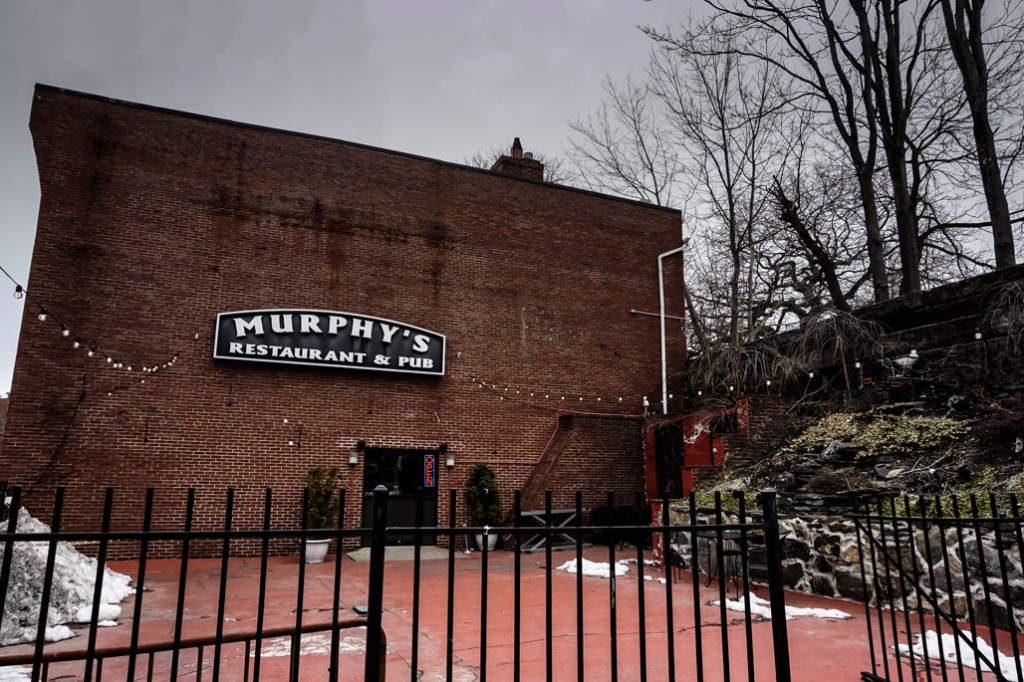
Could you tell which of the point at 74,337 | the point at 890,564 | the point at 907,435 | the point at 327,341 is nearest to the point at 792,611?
the point at 890,564

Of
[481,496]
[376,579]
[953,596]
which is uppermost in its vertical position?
[376,579]

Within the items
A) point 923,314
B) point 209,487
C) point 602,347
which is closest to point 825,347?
point 923,314

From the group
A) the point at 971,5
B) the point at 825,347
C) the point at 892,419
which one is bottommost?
the point at 892,419

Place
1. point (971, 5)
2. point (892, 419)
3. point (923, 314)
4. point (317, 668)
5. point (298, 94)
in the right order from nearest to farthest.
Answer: point (317, 668) → point (892, 419) → point (923, 314) → point (971, 5) → point (298, 94)

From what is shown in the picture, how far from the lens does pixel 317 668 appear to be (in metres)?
4.77

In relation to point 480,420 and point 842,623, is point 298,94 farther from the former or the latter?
point 842,623

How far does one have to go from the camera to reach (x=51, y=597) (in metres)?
6.57

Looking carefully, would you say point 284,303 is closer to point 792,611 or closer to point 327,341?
point 327,341

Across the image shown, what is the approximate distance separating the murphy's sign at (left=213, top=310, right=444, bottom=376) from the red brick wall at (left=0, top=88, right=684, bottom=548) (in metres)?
0.27

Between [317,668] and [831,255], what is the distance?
19010 millimetres

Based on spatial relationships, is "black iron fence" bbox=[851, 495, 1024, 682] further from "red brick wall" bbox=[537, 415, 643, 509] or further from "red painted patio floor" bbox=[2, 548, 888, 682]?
"red brick wall" bbox=[537, 415, 643, 509]

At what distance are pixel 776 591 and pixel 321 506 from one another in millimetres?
9847

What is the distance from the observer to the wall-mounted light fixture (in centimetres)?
1220

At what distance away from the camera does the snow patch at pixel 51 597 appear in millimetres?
5750
